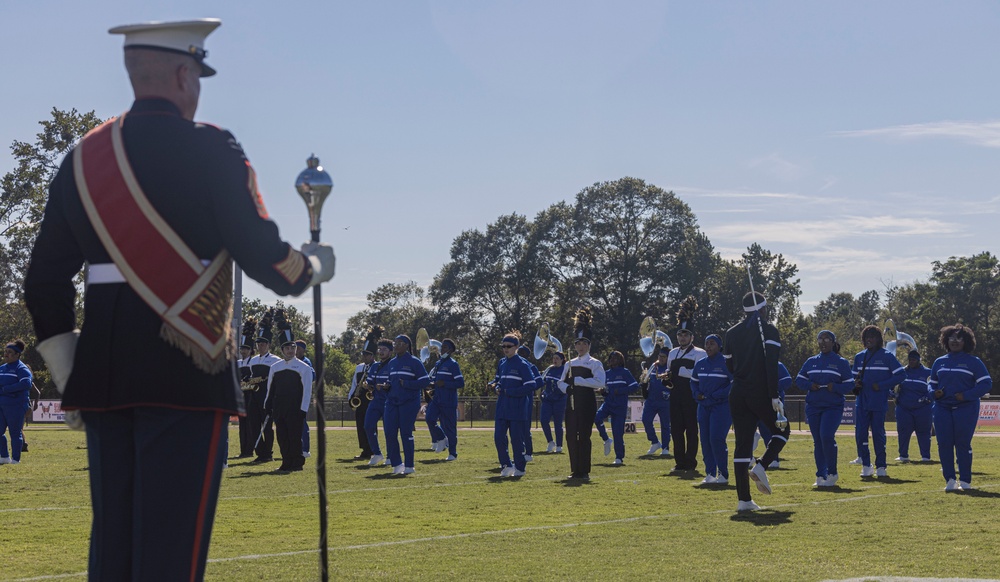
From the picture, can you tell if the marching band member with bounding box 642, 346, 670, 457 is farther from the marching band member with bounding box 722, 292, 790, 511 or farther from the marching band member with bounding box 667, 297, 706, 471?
the marching band member with bounding box 722, 292, 790, 511

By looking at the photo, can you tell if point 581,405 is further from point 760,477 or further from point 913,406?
point 913,406

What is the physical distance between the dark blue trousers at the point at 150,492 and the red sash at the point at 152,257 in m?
0.24

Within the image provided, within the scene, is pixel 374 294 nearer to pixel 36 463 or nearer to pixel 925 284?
pixel 925 284

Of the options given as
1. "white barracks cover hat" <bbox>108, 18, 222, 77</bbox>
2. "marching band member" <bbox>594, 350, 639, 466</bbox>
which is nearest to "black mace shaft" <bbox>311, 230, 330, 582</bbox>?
"white barracks cover hat" <bbox>108, 18, 222, 77</bbox>

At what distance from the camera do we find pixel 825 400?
1611 cm

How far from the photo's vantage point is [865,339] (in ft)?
61.4

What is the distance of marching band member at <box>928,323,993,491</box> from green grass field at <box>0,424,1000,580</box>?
0.38 metres

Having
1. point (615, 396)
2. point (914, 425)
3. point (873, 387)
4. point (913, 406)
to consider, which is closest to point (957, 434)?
point (873, 387)

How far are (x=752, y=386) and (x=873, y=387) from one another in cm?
722

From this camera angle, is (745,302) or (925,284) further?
(925,284)

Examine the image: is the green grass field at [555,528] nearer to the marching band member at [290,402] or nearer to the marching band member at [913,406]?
the marching band member at [290,402]

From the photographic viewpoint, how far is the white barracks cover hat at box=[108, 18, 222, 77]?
3.94 m

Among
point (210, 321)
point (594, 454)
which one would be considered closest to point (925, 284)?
point (594, 454)

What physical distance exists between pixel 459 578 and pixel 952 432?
29.3 ft
